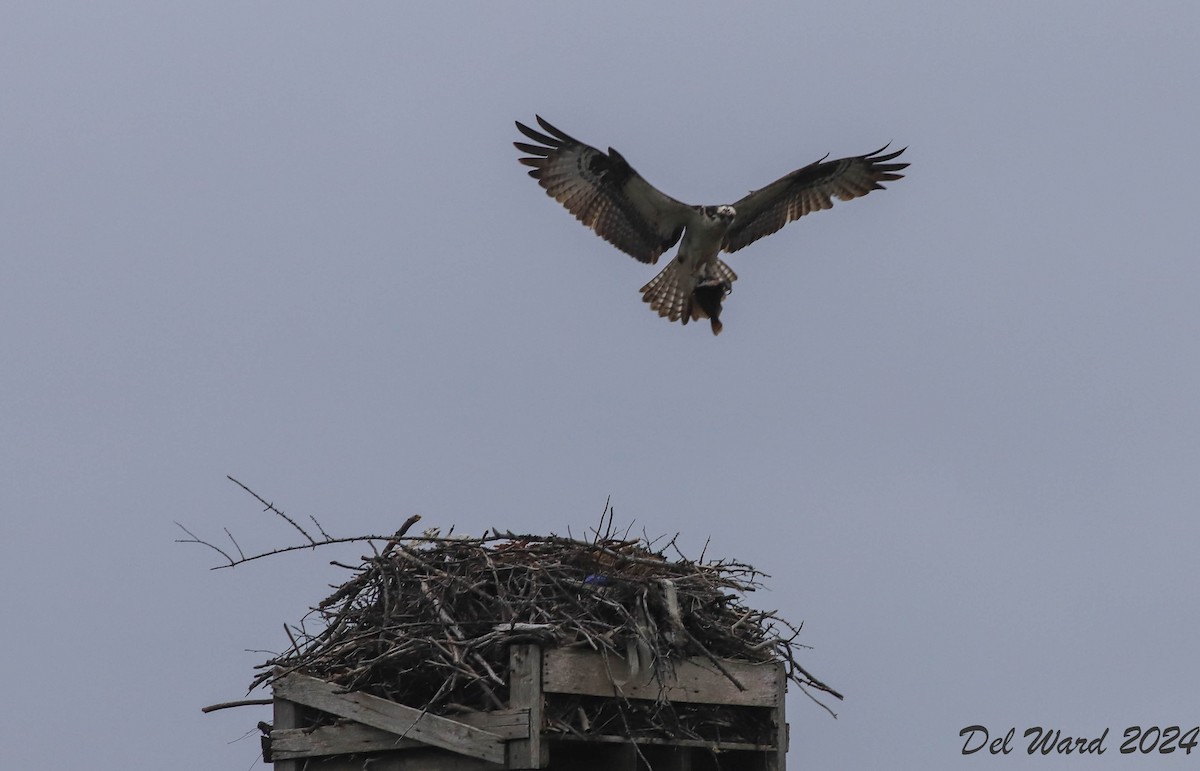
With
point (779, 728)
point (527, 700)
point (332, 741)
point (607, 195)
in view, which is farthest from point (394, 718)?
point (607, 195)

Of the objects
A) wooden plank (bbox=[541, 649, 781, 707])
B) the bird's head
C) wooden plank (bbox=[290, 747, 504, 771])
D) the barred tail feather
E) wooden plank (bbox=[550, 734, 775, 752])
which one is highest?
the bird's head

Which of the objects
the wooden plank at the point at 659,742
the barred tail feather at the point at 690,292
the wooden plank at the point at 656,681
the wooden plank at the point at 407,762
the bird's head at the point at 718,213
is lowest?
the wooden plank at the point at 407,762

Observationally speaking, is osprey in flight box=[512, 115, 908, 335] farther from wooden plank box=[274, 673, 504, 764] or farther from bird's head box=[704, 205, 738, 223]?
wooden plank box=[274, 673, 504, 764]

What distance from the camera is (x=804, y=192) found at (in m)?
11.9

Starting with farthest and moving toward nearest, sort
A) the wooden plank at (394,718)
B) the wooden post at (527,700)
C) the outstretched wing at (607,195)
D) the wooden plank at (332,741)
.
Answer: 1. the outstretched wing at (607,195)
2. the wooden plank at (332,741)
3. the wooden plank at (394,718)
4. the wooden post at (527,700)

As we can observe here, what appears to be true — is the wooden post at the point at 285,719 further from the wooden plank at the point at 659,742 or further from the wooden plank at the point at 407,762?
the wooden plank at the point at 659,742

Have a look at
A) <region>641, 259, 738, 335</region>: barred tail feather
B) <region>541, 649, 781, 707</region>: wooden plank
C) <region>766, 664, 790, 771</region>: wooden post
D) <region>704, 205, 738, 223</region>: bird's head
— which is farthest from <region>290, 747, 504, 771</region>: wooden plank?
<region>641, 259, 738, 335</region>: barred tail feather

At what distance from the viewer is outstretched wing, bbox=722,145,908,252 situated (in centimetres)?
1167

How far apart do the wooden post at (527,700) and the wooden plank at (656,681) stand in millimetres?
55

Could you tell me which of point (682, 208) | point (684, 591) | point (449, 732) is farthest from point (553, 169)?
point (449, 732)

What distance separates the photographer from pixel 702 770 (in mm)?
7895

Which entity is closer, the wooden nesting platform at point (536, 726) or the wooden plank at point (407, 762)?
the wooden nesting platform at point (536, 726)

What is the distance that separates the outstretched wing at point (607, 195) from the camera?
36.0 ft

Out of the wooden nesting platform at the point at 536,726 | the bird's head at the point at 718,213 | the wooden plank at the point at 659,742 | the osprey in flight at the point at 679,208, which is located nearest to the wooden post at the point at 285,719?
the wooden nesting platform at the point at 536,726
